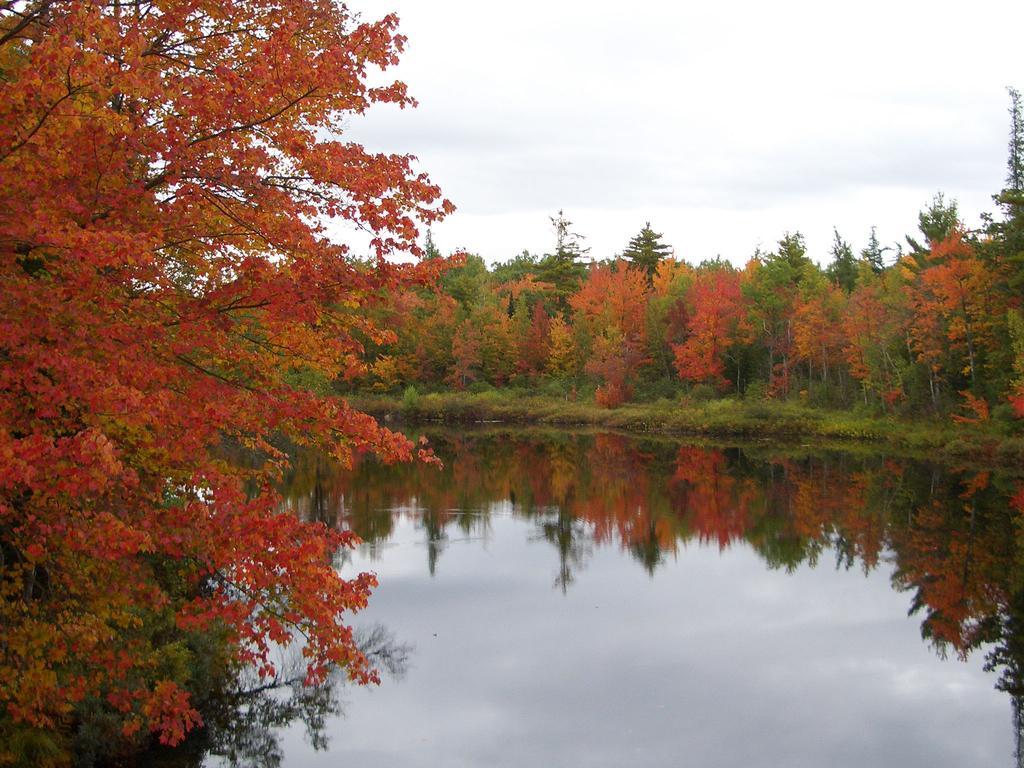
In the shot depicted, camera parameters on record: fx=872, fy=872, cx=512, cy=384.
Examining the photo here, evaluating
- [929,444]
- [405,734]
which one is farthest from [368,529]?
[929,444]

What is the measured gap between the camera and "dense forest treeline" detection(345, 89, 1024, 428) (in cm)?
3803

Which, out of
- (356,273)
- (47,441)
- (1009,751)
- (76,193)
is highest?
(76,193)

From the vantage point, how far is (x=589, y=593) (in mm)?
17297

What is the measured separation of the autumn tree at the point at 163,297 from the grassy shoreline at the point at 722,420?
3239 cm

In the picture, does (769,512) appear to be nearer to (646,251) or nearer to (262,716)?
(262,716)

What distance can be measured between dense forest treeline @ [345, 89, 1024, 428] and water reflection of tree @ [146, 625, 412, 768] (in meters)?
5.06

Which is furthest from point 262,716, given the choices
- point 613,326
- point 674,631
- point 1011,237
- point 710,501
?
point 613,326

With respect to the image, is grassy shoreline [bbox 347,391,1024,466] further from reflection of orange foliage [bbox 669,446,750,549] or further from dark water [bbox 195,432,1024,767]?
reflection of orange foliage [bbox 669,446,750,549]

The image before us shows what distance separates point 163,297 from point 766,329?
5216 centimetres

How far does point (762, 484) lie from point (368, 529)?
602 inches

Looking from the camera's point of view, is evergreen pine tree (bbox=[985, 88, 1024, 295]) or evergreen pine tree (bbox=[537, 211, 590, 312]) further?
evergreen pine tree (bbox=[537, 211, 590, 312])

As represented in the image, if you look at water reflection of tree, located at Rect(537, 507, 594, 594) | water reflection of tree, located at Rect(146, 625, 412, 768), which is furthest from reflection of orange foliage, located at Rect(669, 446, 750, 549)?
water reflection of tree, located at Rect(146, 625, 412, 768)

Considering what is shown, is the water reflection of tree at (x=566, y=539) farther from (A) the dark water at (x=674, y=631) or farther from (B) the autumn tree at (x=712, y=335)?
(B) the autumn tree at (x=712, y=335)

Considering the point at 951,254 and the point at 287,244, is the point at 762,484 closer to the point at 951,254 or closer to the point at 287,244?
the point at 951,254
